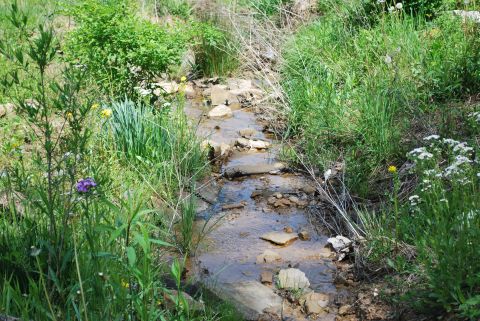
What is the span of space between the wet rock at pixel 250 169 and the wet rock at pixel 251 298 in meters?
2.00

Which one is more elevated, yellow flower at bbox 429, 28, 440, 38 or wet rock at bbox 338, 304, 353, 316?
yellow flower at bbox 429, 28, 440, 38

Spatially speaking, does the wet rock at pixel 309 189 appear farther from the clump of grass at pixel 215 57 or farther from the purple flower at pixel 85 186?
the clump of grass at pixel 215 57

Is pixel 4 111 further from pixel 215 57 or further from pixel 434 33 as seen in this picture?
pixel 434 33

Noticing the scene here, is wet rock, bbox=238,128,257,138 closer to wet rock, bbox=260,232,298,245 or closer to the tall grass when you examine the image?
the tall grass

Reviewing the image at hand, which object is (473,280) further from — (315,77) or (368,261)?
(315,77)

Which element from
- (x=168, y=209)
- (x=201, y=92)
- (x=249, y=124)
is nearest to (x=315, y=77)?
(x=249, y=124)

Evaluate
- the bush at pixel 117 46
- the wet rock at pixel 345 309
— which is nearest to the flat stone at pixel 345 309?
the wet rock at pixel 345 309

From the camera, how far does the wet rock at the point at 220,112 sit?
7.55 meters

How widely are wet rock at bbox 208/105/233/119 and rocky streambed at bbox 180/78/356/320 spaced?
204 millimetres

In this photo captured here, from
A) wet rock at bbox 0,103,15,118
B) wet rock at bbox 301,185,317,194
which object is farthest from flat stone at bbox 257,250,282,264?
wet rock at bbox 0,103,15,118

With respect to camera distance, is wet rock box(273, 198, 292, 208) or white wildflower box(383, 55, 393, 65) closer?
wet rock box(273, 198, 292, 208)

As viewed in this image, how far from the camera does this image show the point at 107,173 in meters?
4.48

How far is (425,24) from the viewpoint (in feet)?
23.4

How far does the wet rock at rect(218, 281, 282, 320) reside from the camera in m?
3.64
